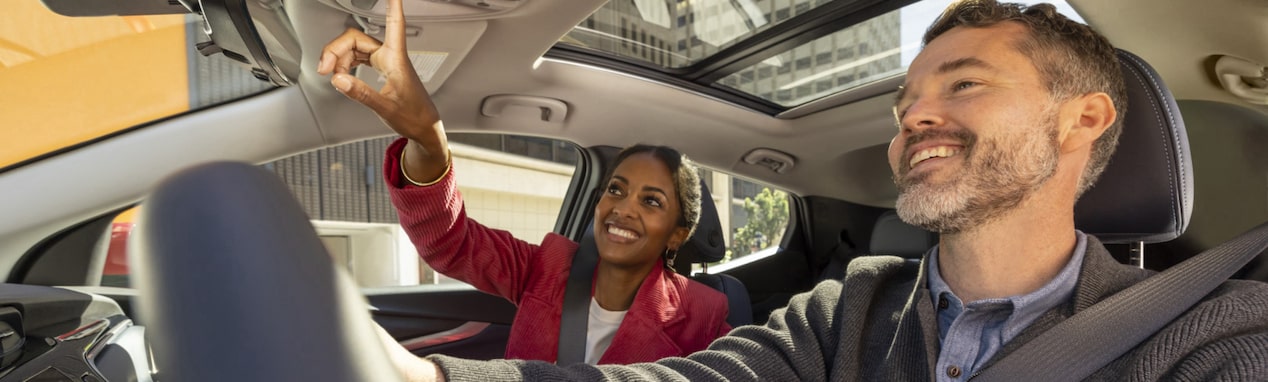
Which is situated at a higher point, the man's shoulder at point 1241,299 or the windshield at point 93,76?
the windshield at point 93,76

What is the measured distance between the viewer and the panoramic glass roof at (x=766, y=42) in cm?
214

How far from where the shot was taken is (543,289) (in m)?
1.93

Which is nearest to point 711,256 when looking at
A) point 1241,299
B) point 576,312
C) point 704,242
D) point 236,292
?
point 704,242

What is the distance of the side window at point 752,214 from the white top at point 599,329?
0.74 meters

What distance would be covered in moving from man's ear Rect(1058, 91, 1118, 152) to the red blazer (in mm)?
872

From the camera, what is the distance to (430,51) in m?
1.79

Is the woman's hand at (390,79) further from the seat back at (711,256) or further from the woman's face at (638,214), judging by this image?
the seat back at (711,256)

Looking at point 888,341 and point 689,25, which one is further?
point 689,25

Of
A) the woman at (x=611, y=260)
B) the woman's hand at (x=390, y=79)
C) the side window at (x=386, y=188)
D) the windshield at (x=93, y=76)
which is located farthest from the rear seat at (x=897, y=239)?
the windshield at (x=93, y=76)

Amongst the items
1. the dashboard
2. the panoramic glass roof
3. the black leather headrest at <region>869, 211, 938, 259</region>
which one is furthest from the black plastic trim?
the black leather headrest at <region>869, 211, 938, 259</region>

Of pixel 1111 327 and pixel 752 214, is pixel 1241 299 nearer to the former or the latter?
pixel 1111 327

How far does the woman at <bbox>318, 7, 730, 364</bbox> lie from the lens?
5.21 feet

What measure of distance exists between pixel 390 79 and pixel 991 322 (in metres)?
0.84

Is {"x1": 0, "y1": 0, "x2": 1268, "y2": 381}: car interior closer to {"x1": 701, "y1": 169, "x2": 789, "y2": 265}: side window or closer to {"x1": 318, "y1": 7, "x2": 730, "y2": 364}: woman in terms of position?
{"x1": 701, "y1": 169, "x2": 789, "y2": 265}: side window
